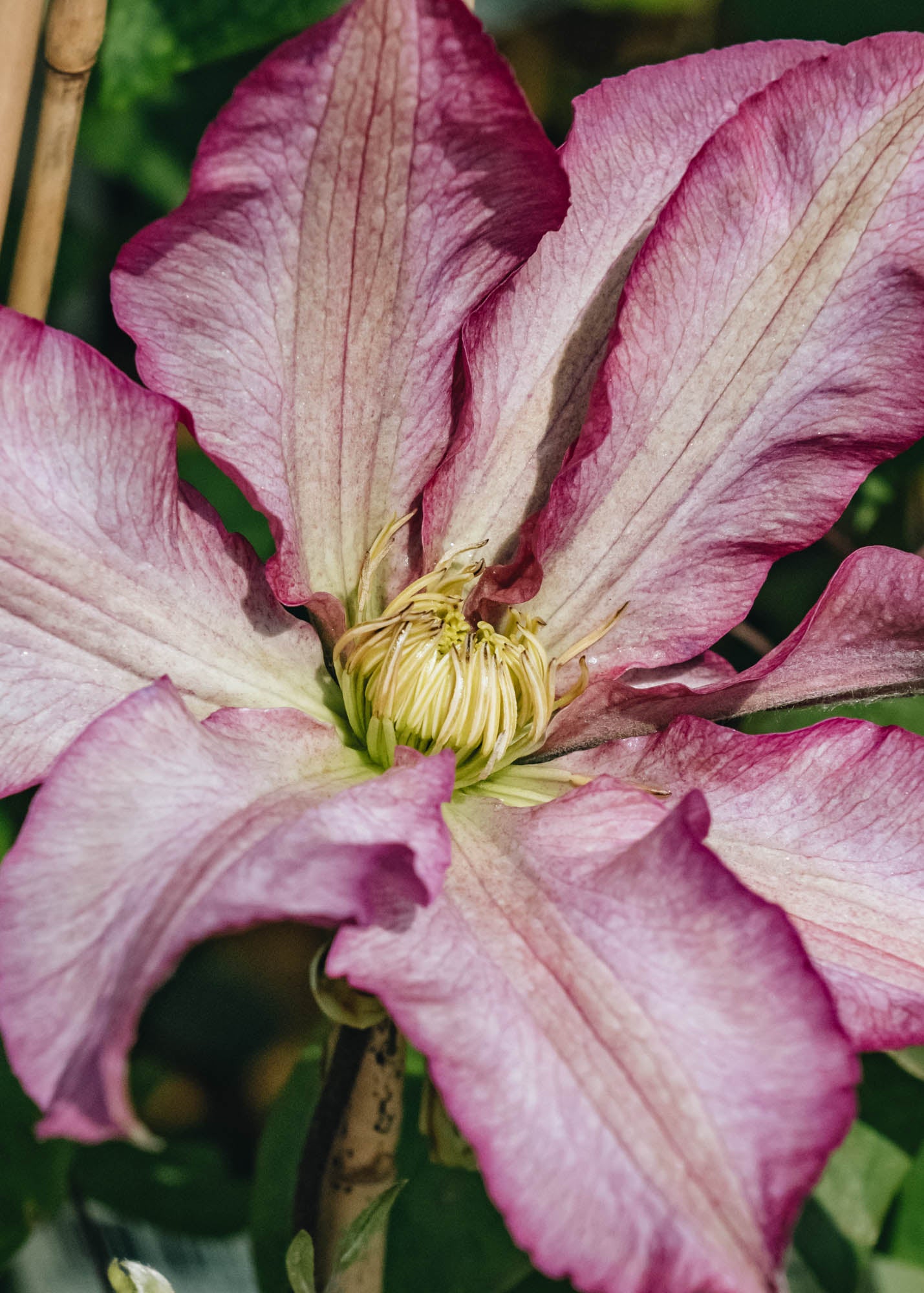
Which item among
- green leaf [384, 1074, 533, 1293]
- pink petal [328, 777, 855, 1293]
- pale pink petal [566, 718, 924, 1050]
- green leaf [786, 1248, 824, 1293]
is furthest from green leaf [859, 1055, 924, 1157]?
pink petal [328, 777, 855, 1293]

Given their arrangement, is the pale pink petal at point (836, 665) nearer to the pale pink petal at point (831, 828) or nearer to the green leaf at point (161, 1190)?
the pale pink petal at point (831, 828)

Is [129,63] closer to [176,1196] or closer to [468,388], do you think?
[468,388]

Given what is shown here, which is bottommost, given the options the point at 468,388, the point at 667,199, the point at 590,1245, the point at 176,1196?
the point at 176,1196

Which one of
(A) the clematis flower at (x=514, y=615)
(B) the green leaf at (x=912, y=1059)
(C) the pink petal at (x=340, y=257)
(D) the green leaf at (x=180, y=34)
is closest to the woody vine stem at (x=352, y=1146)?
(A) the clematis flower at (x=514, y=615)

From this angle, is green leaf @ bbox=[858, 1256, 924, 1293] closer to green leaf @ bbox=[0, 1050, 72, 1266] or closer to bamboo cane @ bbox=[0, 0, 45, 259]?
green leaf @ bbox=[0, 1050, 72, 1266]

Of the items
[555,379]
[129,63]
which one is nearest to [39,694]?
[555,379]

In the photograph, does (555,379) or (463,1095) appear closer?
(463,1095)

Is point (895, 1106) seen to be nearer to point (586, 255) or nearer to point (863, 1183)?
point (863, 1183)
